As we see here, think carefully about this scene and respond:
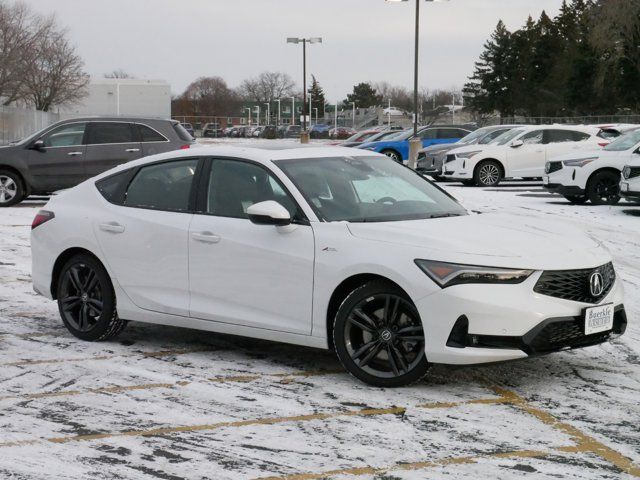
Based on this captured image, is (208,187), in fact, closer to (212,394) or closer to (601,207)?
(212,394)

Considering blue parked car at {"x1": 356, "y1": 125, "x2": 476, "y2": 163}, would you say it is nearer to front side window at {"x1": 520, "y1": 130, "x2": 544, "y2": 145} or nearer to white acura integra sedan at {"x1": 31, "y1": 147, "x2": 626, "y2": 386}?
front side window at {"x1": 520, "y1": 130, "x2": 544, "y2": 145}

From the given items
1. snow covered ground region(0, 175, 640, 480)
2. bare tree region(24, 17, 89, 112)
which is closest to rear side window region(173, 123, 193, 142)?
snow covered ground region(0, 175, 640, 480)

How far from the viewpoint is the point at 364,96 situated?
637 feet

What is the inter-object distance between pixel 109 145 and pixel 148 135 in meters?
0.79

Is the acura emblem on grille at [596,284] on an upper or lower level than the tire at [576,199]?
upper

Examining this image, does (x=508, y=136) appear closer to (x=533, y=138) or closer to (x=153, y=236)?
(x=533, y=138)

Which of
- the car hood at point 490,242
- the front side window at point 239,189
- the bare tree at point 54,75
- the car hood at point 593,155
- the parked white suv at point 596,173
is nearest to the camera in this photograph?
the car hood at point 490,242

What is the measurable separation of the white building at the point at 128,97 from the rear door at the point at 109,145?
301 feet

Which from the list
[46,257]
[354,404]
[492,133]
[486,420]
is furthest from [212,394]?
[492,133]

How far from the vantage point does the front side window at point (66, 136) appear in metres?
20.1

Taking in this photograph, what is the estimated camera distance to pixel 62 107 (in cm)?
10525

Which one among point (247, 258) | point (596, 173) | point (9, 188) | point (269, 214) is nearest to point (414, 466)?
point (269, 214)

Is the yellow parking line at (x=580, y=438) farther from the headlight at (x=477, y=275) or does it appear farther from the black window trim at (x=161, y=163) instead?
the black window trim at (x=161, y=163)

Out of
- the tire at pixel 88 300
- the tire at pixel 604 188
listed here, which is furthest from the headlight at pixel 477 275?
the tire at pixel 604 188
